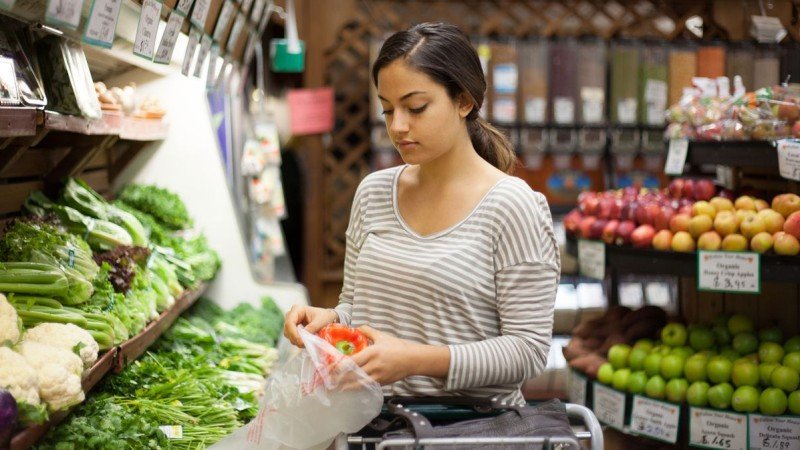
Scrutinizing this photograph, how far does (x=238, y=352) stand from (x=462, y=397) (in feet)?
7.85

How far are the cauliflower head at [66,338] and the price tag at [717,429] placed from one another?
215 cm

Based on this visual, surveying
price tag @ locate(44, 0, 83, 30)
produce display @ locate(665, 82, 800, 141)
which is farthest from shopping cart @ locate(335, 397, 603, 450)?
produce display @ locate(665, 82, 800, 141)

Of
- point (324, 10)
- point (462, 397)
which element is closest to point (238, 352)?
point (462, 397)

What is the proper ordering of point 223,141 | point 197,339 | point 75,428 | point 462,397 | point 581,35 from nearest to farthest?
point 462,397
point 75,428
point 197,339
point 223,141
point 581,35

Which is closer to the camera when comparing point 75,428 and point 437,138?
point 437,138

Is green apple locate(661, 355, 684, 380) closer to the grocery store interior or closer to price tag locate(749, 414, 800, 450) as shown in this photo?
the grocery store interior

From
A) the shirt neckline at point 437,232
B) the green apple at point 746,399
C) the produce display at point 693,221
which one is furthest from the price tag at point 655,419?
the shirt neckline at point 437,232

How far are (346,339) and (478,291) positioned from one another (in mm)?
328

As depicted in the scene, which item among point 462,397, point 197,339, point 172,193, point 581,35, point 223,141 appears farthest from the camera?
point 581,35

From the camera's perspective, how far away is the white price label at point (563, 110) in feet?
23.2

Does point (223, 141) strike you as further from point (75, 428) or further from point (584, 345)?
point (75, 428)

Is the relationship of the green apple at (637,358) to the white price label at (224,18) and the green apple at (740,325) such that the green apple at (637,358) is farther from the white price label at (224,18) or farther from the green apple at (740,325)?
the white price label at (224,18)

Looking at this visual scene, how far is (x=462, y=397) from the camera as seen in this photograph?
2.07m

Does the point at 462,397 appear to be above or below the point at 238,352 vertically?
above
